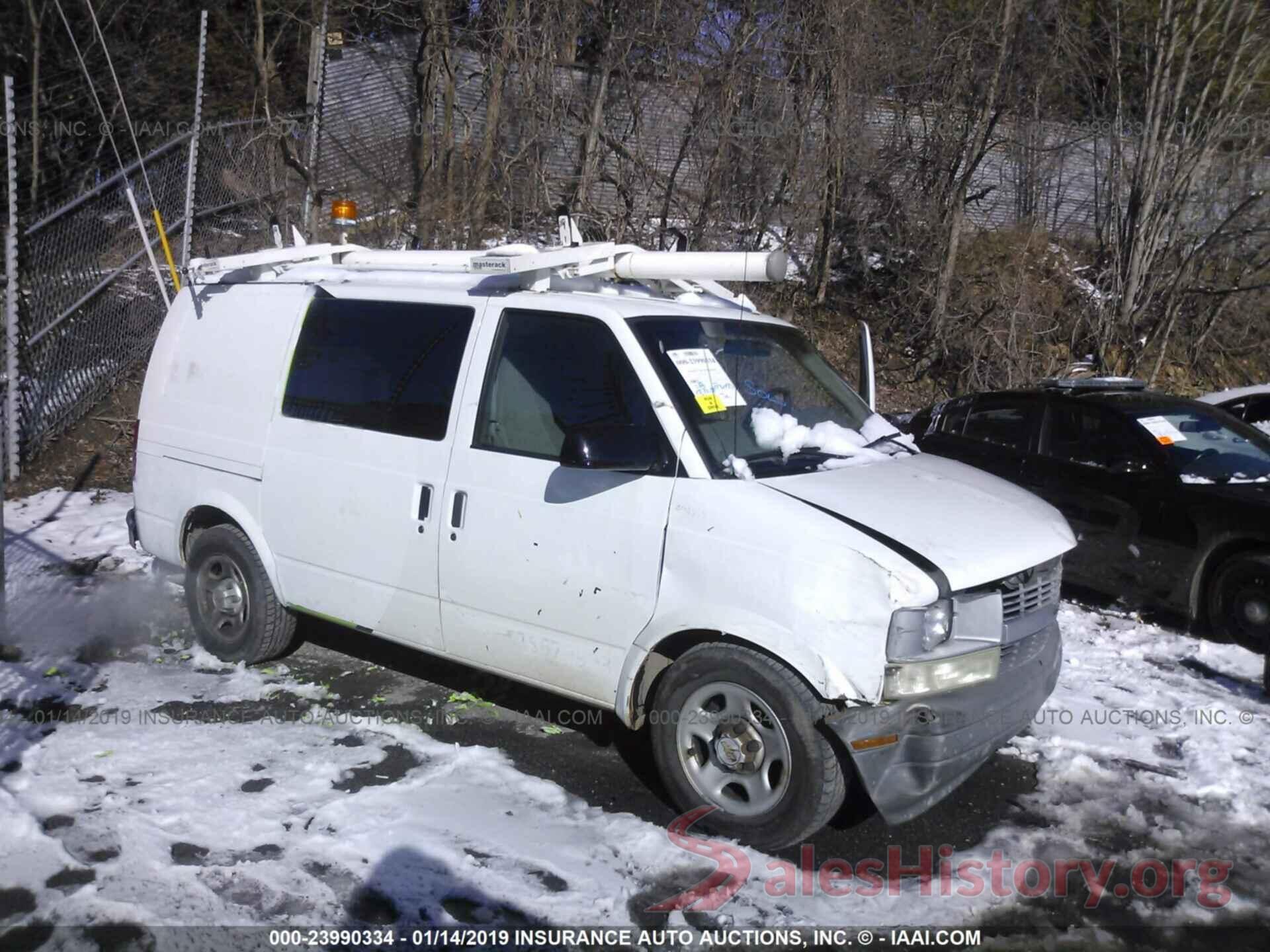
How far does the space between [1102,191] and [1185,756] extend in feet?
38.3

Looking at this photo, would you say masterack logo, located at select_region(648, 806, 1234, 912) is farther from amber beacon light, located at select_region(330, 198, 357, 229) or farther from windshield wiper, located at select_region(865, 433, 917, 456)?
amber beacon light, located at select_region(330, 198, 357, 229)

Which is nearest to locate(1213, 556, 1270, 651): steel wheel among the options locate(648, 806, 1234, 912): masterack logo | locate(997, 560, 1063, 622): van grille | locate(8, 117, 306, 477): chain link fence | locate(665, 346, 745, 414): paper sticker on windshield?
locate(997, 560, 1063, 622): van grille

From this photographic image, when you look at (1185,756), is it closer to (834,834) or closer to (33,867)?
(834,834)

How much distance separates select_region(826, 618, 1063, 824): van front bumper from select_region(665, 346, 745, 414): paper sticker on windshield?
53.7 inches

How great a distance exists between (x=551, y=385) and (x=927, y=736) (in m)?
2.11

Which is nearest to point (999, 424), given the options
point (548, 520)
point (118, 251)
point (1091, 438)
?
point (1091, 438)

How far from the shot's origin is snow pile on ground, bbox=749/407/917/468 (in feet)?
15.1

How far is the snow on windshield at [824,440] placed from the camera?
4582 mm

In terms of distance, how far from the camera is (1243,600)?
677 cm

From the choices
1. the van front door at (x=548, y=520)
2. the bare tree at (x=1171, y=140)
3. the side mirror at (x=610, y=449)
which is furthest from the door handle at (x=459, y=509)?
the bare tree at (x=1171, y=140)

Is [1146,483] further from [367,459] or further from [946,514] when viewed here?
Answer: [367,459]

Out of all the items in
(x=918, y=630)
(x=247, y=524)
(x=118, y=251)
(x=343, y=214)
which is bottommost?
(x=247, y=524)

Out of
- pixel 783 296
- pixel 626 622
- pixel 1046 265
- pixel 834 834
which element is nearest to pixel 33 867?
pixel 626 622

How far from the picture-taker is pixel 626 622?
173 inches
